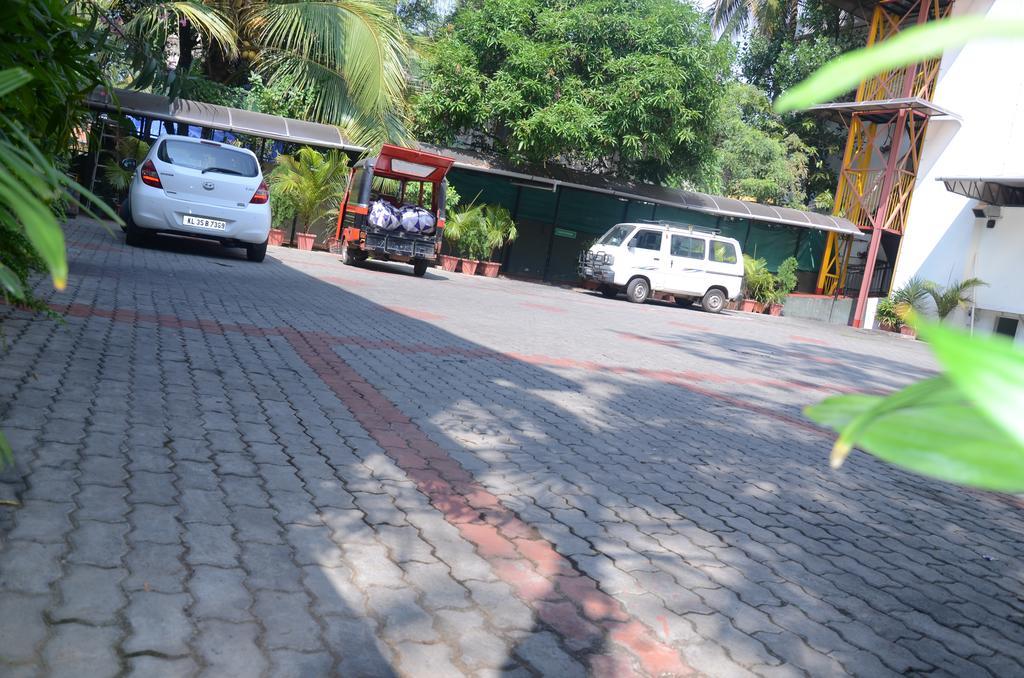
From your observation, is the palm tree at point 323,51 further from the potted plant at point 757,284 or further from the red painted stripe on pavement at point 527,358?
the red painted stripe on pavement at point 527,358

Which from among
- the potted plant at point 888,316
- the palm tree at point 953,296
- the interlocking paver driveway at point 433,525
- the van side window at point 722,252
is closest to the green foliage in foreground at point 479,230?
the van side window at point 722,252

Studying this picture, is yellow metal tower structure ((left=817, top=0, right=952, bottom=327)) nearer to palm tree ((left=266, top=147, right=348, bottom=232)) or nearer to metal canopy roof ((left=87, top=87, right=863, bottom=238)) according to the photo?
metal canopy roof ((left=87, top=87, right=863, bottom=238))

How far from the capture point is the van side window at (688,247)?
69.4ft

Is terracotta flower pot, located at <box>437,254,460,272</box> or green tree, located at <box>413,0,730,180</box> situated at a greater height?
green tree, located at <box>413,0,730,180</box>

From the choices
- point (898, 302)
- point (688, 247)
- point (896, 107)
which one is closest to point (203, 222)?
point (688, 247)

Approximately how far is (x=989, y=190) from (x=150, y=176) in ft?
67.4

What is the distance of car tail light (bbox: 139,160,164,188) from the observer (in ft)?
40.4

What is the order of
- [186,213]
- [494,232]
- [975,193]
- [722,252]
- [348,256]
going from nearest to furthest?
1. [186,213]
2. [348,256]
3. [722,252]
4. [494,232]
5. [975,193]

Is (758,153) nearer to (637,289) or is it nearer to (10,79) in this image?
(637,289)

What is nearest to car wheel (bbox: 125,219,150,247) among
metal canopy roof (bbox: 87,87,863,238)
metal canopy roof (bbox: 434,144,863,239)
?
metal canopy roof (bbox: 87,87,863,238)

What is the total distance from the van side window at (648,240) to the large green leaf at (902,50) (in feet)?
67.9

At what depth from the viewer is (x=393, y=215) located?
17.2m

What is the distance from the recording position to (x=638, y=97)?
21312 mm

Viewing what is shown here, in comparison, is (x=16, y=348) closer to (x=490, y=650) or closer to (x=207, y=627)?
(x=207, y=627)
